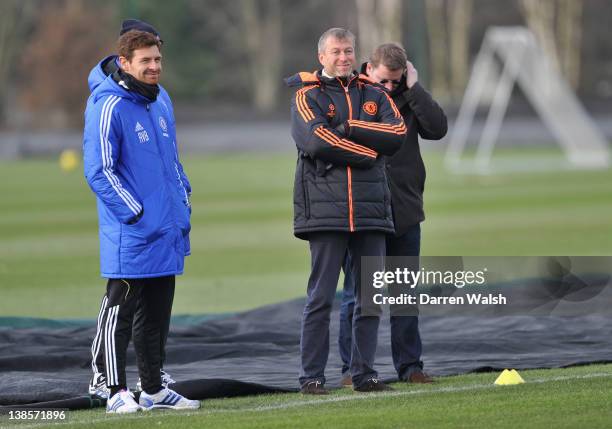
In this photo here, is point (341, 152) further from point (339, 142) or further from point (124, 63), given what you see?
Answer: point (124, 63)

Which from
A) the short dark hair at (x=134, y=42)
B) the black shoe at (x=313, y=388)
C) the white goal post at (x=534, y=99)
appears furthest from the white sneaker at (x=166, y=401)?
the white goal post at (x=534, y=99)

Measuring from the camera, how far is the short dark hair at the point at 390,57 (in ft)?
25.2

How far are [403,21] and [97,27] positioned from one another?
1810cm

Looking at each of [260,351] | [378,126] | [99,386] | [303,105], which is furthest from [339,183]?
[260,351]

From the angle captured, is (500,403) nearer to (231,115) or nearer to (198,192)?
(198,192)

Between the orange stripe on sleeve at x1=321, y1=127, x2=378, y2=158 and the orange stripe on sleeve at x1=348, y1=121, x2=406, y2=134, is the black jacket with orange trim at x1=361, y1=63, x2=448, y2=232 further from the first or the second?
the orange stripe on sleeve at x1=321, y1=127, x2=378, y2=158

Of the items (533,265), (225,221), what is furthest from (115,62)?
(225,221)

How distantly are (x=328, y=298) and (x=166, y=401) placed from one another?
1033 mm

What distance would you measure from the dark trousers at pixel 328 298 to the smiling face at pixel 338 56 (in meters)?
0.88

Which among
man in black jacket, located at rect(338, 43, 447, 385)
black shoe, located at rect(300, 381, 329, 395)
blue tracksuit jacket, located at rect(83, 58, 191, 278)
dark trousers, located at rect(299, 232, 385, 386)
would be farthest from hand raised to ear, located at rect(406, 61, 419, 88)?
black shoe, located at rect(300, 381, 329, 395)

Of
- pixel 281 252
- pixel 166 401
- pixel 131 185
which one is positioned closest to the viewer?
pixel 131 185

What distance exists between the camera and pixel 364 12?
66000mm

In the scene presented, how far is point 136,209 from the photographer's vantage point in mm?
6855

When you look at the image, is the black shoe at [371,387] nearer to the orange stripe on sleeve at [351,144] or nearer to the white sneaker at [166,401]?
the white sneaker at [166,401]
